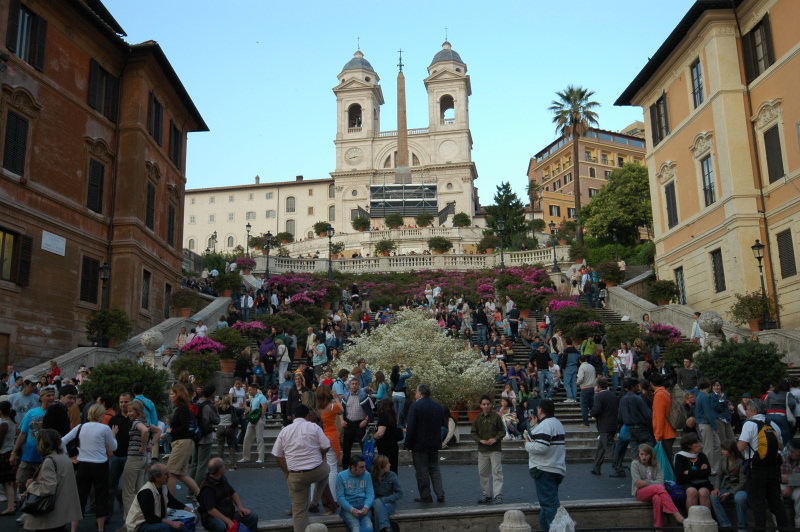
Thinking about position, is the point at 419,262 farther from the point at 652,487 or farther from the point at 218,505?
the point at 218,505

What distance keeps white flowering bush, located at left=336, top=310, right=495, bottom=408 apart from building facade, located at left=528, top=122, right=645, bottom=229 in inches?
2649

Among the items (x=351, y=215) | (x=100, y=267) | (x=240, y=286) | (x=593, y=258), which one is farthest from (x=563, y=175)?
(x=100, y=267)

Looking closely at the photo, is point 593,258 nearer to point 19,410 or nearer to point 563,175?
point 19,410

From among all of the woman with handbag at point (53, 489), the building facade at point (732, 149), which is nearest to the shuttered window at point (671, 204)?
the building facade at point (732, 149)

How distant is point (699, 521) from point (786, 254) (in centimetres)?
1725

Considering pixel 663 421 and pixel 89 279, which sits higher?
pixel 89 279

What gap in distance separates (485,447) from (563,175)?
91.1 meters

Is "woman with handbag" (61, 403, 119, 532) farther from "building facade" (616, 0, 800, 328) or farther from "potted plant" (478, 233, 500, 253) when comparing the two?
"potted plant" (478, 233, 500, 253)

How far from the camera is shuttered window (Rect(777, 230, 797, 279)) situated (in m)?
22.7

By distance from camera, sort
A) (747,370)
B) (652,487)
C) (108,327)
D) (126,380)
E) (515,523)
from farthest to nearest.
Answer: (108,327)
(747,370)
(126,380)
(652,487)
(515,523)

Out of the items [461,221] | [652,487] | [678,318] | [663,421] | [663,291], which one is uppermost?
[461,221]

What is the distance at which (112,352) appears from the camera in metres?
20.9

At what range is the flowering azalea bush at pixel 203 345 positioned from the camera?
21.0 metres

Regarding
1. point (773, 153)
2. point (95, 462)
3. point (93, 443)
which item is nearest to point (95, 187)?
point (93, 443)
